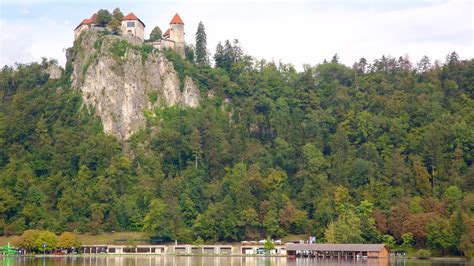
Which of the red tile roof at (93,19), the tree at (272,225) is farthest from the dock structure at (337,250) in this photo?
the red tile roof at (93,19)

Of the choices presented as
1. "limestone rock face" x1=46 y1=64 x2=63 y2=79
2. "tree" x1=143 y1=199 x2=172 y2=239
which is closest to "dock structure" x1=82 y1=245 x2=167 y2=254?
"tree" x1=143 y1=199 x2=172 y2=239

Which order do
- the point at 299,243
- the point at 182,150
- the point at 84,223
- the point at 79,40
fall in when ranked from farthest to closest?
the point at 79,40 < the point at 182,150 < the point at 84,223 < the point at 299,243

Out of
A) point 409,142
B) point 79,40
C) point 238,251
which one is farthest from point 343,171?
point 79,40

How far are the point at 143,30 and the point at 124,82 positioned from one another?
13.3 meters

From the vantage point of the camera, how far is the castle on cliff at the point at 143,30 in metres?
182

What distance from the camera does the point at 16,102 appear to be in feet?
598

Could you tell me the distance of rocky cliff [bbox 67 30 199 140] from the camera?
17600cm

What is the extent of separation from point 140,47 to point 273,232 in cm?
4889

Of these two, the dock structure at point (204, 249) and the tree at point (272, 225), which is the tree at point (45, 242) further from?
the tree at point (272, 225)

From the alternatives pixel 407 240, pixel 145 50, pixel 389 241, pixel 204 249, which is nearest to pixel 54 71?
pixel 145 50

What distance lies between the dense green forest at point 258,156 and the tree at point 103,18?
13193 mm

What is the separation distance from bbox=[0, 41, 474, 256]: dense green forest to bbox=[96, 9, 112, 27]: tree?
13.2 metres

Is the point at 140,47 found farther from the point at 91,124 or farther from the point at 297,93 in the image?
the point at 297,93

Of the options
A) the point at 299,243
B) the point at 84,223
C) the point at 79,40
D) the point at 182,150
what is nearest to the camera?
the point at 299,243
